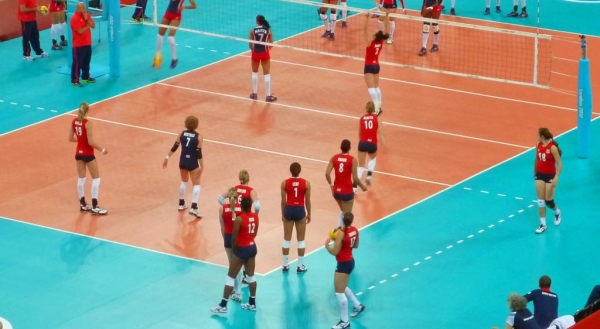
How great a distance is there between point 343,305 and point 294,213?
7.81 ft

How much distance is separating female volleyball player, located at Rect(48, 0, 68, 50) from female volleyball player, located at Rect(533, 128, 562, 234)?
15901 millimetres

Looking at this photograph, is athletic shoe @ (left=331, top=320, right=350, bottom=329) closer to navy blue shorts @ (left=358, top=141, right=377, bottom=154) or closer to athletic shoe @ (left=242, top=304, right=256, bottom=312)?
athletic shoe @ (left=242, top=304, right=256, bottom=312)

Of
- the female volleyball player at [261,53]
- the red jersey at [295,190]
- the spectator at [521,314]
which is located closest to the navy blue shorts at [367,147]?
the red jersey at [295,190]

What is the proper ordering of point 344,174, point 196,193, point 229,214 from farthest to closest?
point 196,193
point 344,174
point 229,214

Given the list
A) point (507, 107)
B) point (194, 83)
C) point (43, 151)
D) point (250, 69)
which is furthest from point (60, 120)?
point (507, 107)

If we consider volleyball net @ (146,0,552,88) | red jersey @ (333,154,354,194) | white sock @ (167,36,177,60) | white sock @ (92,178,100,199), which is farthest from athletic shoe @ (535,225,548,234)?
white sock @ (167,36,177,60)

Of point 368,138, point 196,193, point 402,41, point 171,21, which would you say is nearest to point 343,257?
point 196,193

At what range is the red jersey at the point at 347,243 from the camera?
59.1ft

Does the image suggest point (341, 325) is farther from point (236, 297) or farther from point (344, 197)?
point (344, 197)

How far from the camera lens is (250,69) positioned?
31938 millimetres

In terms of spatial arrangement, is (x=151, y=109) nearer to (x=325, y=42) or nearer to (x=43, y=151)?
(x=43, y=151)

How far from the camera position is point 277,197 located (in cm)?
2353

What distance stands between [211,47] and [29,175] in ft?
35.3

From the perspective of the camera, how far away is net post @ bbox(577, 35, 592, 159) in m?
25.5
